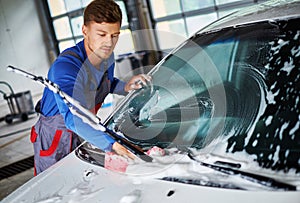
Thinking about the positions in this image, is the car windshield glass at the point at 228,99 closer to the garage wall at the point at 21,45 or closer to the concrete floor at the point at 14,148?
the concrete floor at the point at 14,148

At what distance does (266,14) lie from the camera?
1399mm

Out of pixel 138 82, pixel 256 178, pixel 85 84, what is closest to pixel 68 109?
pixel 85 84

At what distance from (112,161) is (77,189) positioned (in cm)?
16

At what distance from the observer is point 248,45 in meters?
1.43

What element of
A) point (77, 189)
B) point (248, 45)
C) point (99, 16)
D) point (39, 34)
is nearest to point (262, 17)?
point (248, 45)

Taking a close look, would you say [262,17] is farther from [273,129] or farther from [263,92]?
[273,129]

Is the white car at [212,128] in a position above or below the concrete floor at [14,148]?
above

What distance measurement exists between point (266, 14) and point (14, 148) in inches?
155

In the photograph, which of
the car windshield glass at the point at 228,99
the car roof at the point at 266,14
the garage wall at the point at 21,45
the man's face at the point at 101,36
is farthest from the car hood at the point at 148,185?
the garage wall at the point at 21,45

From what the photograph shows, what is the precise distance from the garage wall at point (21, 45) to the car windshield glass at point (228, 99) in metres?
6.26

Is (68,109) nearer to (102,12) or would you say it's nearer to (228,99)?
(102,12)

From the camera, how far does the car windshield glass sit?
1.06 meters

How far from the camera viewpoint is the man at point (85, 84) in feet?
4.18

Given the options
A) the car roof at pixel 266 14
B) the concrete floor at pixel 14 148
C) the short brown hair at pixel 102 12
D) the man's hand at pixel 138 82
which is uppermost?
the short brown hair at pixel 102 12
